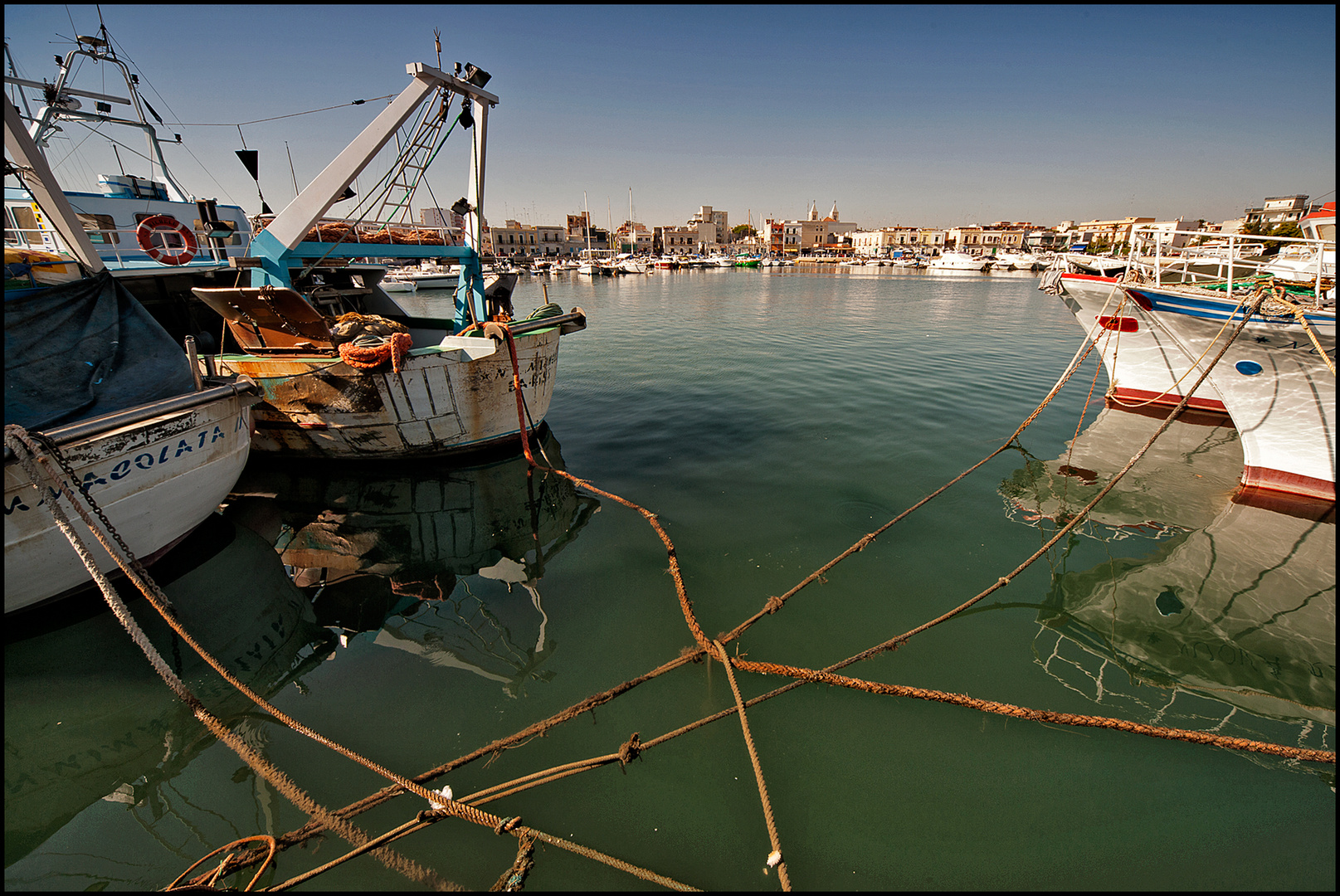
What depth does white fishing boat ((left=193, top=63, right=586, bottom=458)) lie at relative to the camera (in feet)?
25.2

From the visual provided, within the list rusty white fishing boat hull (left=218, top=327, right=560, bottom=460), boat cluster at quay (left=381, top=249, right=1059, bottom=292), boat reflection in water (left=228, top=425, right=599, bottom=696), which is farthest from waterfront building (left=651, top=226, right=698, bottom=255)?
boat reflection in water (left=228, top=425, right=599, bottom=696)

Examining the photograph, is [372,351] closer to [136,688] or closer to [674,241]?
[136,688]

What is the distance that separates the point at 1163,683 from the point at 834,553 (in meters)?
3.04

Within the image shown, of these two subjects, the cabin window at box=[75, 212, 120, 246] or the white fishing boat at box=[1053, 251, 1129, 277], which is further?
the cabin window at box=[75, 212, 120, 246]

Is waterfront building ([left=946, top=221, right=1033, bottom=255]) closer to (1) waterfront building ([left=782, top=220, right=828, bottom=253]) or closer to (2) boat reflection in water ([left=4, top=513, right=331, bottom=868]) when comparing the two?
(1) waterfront building ([left=782, top=220, right=828, bottom=253])

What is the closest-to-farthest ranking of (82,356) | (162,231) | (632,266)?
(82,356)
(162,231)
(632,266)

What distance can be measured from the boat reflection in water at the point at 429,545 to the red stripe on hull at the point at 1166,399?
13.0 metres

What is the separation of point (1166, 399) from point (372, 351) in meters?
16.5

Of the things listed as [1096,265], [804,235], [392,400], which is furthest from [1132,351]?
[804,235]

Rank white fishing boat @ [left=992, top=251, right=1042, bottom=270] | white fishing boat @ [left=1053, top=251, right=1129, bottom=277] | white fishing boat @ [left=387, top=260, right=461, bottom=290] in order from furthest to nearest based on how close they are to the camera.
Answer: white fishing boat @ [left=992, top=251, right=1042, bottom=270]
white fishing boat @ [left=387, top=260, right=461, bottom=290]
white fishing boat @ [left=1053, top=251, right=1129, bottom=277]

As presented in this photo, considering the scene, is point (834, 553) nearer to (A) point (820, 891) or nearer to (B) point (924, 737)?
(B) point (924, 737)

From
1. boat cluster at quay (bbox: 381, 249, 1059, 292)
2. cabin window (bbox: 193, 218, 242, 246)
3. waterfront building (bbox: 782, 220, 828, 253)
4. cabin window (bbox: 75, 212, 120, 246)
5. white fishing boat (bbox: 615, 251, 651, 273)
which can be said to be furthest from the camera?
waterfront building (bbox: 782, 220, 828, 253)

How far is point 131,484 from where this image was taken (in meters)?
5.34

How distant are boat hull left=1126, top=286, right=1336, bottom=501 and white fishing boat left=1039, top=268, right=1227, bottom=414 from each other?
1.53 meters
